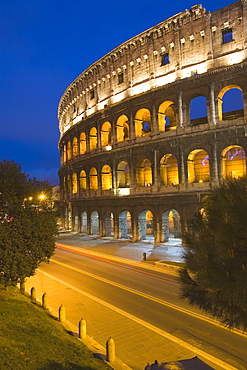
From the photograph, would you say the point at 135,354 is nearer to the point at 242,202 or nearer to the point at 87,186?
the point at 242,202

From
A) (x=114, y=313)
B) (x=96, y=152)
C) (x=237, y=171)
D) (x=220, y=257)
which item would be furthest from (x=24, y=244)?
(x=96, y=152)

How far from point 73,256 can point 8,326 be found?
1712 cm

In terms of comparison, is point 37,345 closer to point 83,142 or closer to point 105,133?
point 105,133

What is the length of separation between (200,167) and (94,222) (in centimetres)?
1735

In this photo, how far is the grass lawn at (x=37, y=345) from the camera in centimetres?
754

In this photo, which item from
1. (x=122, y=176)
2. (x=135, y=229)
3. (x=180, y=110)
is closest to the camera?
(x=180, y=110)

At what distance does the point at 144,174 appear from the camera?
3603 cm

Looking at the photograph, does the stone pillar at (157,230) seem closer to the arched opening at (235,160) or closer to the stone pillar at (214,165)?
the stone pillar at (214,165)

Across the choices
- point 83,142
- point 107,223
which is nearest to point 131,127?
point 83,142

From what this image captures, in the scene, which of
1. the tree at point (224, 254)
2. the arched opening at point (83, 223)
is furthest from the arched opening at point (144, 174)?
the tree at point (224, 254)

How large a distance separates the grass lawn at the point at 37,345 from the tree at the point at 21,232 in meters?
1.75

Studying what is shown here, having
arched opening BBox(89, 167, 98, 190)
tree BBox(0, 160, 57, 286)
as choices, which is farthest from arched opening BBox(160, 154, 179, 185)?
tree BBox(0, 160, 57, 286)

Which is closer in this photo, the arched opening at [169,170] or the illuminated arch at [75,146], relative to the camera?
the arched opening at [169,170]

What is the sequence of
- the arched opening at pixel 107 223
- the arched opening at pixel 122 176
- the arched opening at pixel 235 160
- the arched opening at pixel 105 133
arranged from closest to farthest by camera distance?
the arched opening at pixel 235 160 → the arched opening at pixel 122 176 → the arched opening at pixel 107 223 → the arched opening at pixel 105 133
